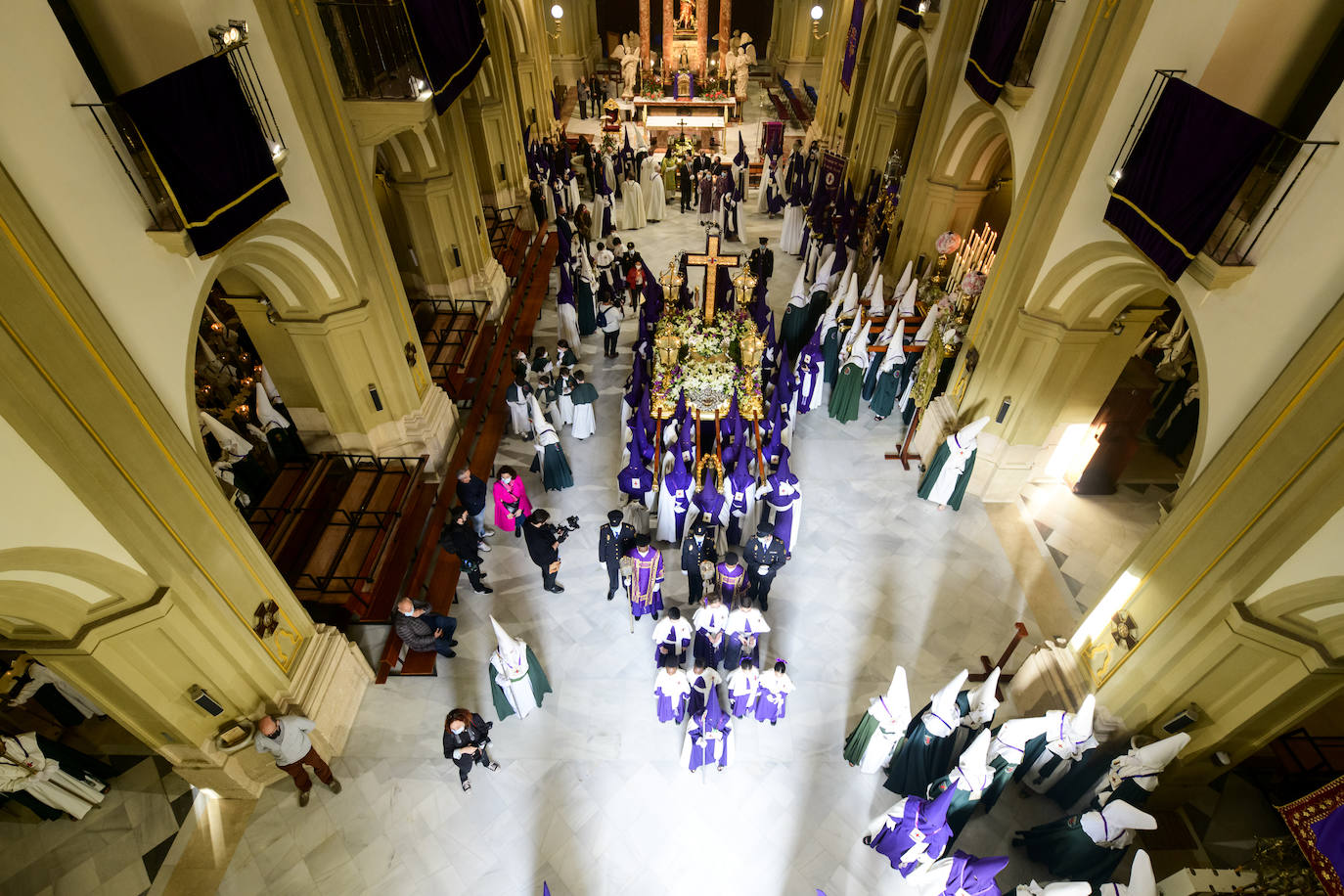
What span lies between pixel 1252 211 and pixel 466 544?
802 centimetres

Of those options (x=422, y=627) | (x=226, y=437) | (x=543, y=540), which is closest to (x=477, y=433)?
(x=226, y=437)

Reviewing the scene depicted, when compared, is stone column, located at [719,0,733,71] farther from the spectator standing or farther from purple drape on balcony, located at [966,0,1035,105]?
the spectator standing

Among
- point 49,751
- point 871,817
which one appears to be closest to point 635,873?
point 871,817

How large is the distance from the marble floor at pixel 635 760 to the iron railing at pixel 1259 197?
4.55m

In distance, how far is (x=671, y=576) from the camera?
8469 millimetres

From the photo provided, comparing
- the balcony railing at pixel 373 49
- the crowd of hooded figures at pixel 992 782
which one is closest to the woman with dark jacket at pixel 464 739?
the crowd of hooded figures at pixel 992 782

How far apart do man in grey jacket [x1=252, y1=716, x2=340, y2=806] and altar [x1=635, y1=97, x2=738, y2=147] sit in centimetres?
2059

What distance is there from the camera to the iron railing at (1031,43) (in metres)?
7.83

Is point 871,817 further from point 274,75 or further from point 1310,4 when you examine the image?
point 274,75

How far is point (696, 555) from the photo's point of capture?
7.47 meters

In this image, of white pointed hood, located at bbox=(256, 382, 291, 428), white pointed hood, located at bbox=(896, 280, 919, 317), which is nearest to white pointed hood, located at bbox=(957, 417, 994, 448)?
white pointed hood, located at bbox=(896, 280, 919, 317)

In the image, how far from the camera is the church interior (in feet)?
15.0

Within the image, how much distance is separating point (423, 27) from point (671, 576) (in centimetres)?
744

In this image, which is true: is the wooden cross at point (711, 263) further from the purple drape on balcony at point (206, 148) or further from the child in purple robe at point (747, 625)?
the purple drape on balcony at point (206, 148)
